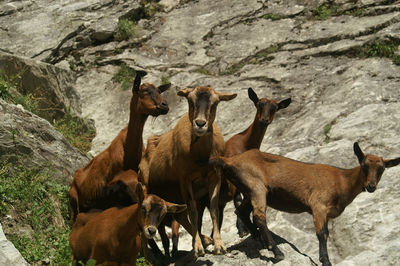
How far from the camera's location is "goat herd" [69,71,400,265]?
7.37 meters

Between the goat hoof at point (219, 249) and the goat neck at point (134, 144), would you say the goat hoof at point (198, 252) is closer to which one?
the goat hoof at point (219, 249)

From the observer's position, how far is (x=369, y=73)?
44.1 ft

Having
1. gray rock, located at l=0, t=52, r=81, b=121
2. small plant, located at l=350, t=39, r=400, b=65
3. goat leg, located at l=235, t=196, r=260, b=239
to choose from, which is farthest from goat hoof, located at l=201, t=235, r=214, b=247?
small plant, located at l=350, t=39, r=400, b=65

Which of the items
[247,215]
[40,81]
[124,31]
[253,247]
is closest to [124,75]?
[124,31]

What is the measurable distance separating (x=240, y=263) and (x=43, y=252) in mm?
2892

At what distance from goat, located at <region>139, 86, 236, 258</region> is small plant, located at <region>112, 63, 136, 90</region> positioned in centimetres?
783

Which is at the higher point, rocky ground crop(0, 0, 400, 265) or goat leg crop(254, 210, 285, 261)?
goat leg crop(254, 210, 285, 261)

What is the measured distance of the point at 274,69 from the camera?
1523cm

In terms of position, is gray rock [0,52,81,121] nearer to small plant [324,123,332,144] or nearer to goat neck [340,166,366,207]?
small plant [324,123,332,144]

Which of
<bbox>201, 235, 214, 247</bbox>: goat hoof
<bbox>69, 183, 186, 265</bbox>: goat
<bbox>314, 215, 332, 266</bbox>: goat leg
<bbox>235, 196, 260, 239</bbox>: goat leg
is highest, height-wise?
<bbox>69, 183, 186, 265</bbox>: goat

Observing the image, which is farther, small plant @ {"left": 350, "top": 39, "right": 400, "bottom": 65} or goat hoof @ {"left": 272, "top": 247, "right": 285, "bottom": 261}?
small plant @ {"left": 350, "top": 39, "right": 400, "bottom": 65}

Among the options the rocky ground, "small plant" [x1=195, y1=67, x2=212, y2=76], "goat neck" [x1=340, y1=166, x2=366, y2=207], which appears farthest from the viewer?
"small plant" [x1=195, y1=67, x2=212, y2=76]

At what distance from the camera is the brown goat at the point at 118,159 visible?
9.36 meters

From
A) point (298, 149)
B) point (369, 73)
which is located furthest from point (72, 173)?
point (369, 73)
